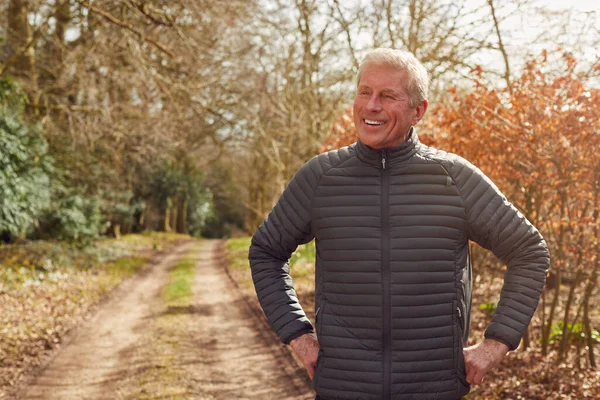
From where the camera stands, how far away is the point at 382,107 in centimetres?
229

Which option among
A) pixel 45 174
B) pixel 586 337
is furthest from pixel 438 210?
pixel 45 174

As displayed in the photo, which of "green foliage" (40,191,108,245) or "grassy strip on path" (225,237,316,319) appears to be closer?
"grassy strip on path" (225,237,316,319)

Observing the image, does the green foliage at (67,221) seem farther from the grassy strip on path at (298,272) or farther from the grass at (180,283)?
the grassy strip on path at (298,272)

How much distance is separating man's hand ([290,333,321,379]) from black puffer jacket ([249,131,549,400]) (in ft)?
0.17

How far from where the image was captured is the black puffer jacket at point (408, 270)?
2.22 metres

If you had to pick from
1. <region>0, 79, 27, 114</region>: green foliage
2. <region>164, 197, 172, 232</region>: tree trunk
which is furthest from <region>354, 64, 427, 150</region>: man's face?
<region>164, 197, 172, 232</region>: tree trunk

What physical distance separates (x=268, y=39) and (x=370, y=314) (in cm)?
1899

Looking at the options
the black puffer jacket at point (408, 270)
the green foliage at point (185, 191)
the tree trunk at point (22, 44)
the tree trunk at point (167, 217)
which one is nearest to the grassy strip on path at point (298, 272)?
the tree trunk at point (22, 44)

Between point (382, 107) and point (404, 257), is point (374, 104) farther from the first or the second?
point (404, 257)

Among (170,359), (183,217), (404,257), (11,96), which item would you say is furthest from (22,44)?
(183,217)

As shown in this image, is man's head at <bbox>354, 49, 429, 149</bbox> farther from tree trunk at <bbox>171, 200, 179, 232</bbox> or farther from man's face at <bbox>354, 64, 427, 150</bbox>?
tree trunk at <bbox>171, 200, 179, 232</bbox>

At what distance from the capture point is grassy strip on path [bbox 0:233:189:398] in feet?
30.1

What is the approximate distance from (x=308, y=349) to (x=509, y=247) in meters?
0.84

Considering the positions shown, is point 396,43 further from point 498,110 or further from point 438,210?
point 438,210
